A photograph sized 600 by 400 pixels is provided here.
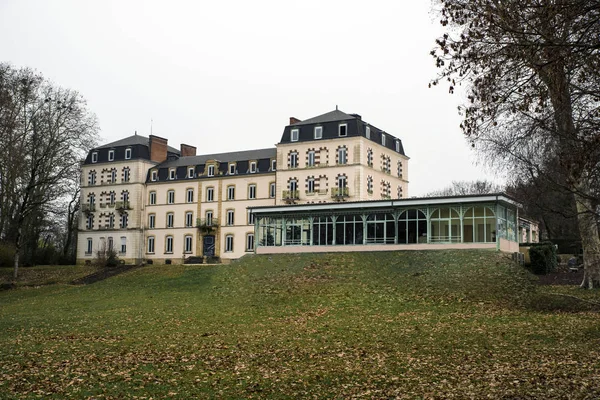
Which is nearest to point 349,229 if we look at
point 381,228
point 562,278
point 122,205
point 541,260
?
point 381,228

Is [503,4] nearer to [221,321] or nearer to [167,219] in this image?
[221,321]

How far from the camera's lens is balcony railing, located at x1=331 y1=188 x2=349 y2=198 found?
4959cm

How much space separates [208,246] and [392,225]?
73.1 feet

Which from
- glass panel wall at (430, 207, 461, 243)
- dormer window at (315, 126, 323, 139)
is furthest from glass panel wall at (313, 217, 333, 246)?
dormer window at (315, 126, 323, 139)

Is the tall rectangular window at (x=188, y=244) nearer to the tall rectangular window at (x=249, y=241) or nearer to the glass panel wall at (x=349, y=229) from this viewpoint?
the tall rectangular window at (x=249, y=241)

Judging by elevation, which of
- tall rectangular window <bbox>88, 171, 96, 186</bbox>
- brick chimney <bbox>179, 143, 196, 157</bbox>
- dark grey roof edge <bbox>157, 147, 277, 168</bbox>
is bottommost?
tall rectangular window <bbox>88, 171, 96, 186</bbox>

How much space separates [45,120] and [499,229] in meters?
31.6

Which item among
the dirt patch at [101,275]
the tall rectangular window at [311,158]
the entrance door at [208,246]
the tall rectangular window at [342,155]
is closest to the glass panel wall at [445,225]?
the tall rectangular window at [342,155]

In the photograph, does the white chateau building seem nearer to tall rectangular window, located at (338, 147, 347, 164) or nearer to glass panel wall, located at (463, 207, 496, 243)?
tall rectangular window, located at (338, 147, 347, 164)

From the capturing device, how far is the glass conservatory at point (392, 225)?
36.4m

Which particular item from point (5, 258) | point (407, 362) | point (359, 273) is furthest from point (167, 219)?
point (407, 362)

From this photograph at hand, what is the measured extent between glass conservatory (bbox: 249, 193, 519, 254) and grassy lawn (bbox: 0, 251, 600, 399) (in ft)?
8.77

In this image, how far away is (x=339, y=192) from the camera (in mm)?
49906

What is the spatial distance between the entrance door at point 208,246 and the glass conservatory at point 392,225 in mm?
12246
